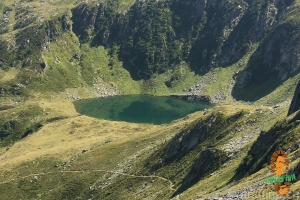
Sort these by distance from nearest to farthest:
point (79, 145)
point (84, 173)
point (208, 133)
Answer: point (208, 133)
point (84, 173)
point (79, 145)

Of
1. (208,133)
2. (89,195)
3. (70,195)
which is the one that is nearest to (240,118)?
(208,133)

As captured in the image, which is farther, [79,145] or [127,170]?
[79,145]

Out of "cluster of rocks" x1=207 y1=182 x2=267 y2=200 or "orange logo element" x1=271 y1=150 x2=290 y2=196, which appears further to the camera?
"cluster of rocks" x1=207 y1=182 x2=267 y2=200

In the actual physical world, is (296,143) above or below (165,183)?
above

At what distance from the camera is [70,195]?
126500mm

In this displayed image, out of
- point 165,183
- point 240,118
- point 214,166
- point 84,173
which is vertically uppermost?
point 240,118

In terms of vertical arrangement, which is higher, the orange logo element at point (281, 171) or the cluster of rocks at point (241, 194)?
the orange logo element at point (281, 171)

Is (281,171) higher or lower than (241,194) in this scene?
higher

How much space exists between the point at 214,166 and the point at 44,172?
83.1 m

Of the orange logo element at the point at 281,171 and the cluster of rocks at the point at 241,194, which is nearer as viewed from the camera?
the orange logo element at the point at 281,171

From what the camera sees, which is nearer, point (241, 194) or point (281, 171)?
point (281, 171)

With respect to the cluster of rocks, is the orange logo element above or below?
above

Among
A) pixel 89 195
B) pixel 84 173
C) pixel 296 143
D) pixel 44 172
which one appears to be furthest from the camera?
pixel 44 172

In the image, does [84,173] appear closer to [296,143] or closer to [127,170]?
[127,170]
